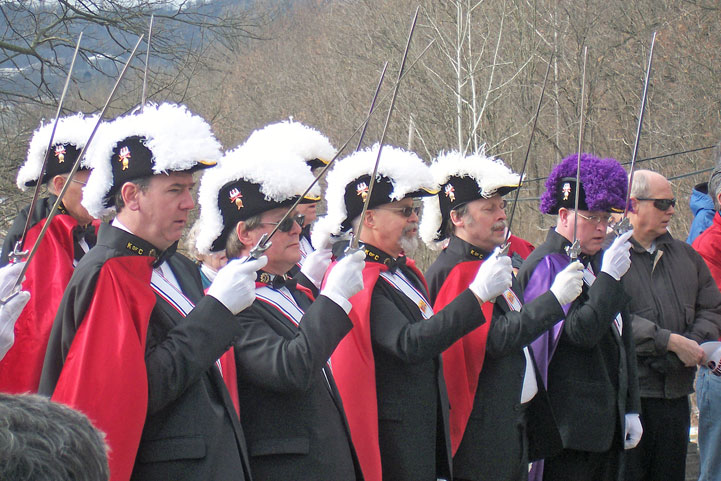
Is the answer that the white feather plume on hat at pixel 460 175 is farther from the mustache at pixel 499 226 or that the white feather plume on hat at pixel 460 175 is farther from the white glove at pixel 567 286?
the white glove at pixel 567 286

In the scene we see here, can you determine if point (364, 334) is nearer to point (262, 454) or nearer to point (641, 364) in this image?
point (262, 454)

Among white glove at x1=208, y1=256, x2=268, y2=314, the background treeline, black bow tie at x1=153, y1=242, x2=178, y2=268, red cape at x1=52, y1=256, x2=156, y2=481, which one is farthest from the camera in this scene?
the background treeline

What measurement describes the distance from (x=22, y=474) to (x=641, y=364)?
453cm

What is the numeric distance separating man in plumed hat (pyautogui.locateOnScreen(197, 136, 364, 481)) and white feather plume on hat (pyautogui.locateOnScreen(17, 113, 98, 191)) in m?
1.71

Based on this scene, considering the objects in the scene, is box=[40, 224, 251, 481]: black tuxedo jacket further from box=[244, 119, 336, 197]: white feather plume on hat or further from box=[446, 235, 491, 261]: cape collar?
box=[244, 119, 336, 197]: white feather plume on hat

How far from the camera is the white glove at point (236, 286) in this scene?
3125 mm

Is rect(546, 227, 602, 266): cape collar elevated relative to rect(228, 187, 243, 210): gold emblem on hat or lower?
elevated

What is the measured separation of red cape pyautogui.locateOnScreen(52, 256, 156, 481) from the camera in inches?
111

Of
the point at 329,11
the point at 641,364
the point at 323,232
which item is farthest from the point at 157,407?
the point at 329,11

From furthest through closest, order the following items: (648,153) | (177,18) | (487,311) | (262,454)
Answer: (648,153)
(177,18)
(487,311)
(262,454)

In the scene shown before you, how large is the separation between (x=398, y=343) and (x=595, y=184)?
1819 millimetres

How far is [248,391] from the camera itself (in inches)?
136

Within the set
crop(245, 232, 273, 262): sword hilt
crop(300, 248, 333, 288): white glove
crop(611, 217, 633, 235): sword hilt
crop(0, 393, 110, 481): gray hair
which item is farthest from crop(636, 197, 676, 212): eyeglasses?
crop(0, 393, 110, 481): gray hair

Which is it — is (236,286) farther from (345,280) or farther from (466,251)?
(466,251)
